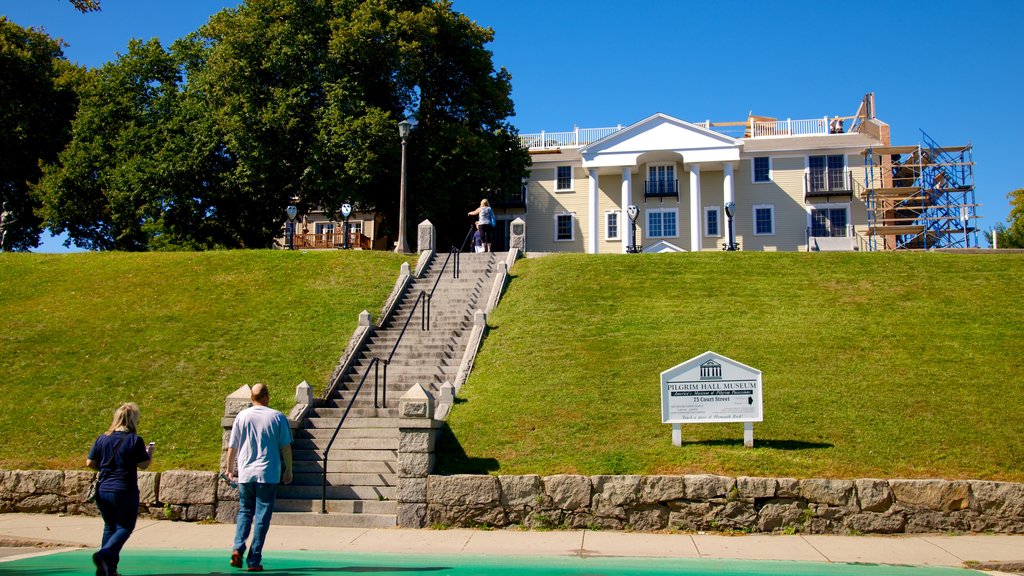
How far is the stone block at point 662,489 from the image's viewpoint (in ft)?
34.6

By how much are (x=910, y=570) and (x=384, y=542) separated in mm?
6154

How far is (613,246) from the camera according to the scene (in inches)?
1700

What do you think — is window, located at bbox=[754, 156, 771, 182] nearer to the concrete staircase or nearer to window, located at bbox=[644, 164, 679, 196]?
window, located at bbox=[644, 164, 679, 196]

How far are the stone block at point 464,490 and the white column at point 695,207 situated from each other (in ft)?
102

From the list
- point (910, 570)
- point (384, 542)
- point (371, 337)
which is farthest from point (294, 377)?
point (910, 570)

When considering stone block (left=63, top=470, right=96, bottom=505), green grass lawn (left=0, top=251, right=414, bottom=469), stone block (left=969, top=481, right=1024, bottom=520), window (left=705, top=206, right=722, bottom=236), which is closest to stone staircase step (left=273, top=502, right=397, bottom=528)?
green grass lawn (left=0, top=251, right=414, bottom=469)

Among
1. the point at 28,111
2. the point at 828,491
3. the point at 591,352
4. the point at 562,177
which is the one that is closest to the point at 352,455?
the point at 591,352

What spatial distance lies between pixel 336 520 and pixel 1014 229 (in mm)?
61279

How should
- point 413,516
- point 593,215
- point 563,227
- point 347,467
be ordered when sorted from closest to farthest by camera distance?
point 413,516
point 347,467
point 593,215
point 563,227

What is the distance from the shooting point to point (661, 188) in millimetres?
42531

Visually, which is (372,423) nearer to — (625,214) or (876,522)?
(876,522)

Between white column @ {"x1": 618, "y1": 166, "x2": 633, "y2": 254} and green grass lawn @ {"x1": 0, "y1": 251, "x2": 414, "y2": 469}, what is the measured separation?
18.5m

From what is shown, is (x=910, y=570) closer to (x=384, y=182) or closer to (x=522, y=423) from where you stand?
(x=522, y=423)

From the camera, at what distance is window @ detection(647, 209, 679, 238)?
42.8m
